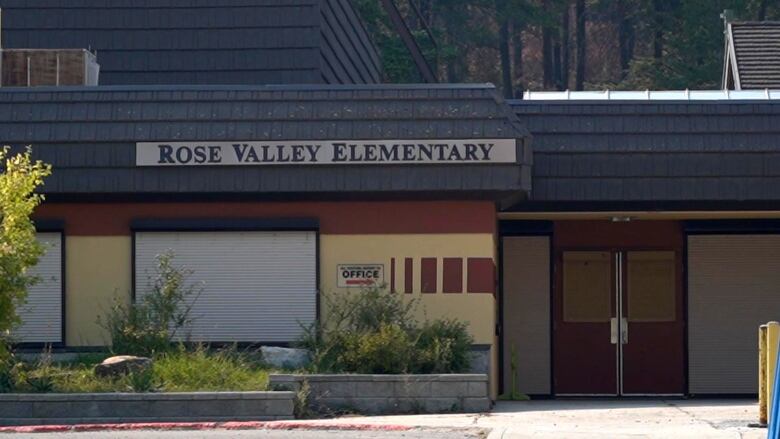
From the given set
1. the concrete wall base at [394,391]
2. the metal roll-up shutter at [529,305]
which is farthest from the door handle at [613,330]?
the concrete wall base at [394,391]

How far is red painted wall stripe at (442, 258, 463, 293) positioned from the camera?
18.1 metres

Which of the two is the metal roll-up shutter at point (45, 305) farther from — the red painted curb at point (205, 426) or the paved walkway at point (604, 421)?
the paved walkway at point (604, 421)

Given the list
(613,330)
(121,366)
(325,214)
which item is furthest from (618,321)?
(121,366)

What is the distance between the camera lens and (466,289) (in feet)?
59.5

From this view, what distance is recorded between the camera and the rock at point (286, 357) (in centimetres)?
1712

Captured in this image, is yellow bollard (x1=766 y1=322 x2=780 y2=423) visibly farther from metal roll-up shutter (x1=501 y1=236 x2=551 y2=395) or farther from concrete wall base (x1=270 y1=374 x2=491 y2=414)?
metal roll-up shutter (x1=501 y1=236 x2=551 y2=395)

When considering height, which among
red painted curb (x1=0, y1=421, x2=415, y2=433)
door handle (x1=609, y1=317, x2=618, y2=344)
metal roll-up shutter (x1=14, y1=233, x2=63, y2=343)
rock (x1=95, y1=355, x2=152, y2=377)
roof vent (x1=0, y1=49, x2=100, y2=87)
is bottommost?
red painted curb (x1=0, y1=421, x2=415, y2=433)

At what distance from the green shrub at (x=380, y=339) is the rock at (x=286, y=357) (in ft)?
0.48

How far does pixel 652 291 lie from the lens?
70.4 ft

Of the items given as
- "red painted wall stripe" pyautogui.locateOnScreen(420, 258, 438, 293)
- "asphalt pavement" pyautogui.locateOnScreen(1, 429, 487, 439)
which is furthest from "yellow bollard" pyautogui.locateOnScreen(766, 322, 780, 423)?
"red painted wall stripe" pyautogui.locateOnScreen(420, 258, 438, 293)

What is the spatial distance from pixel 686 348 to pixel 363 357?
697cm

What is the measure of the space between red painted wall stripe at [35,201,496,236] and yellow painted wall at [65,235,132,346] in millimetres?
169

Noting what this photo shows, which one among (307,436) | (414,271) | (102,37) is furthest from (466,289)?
(102,37)

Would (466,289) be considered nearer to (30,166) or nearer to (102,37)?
(30,166)
